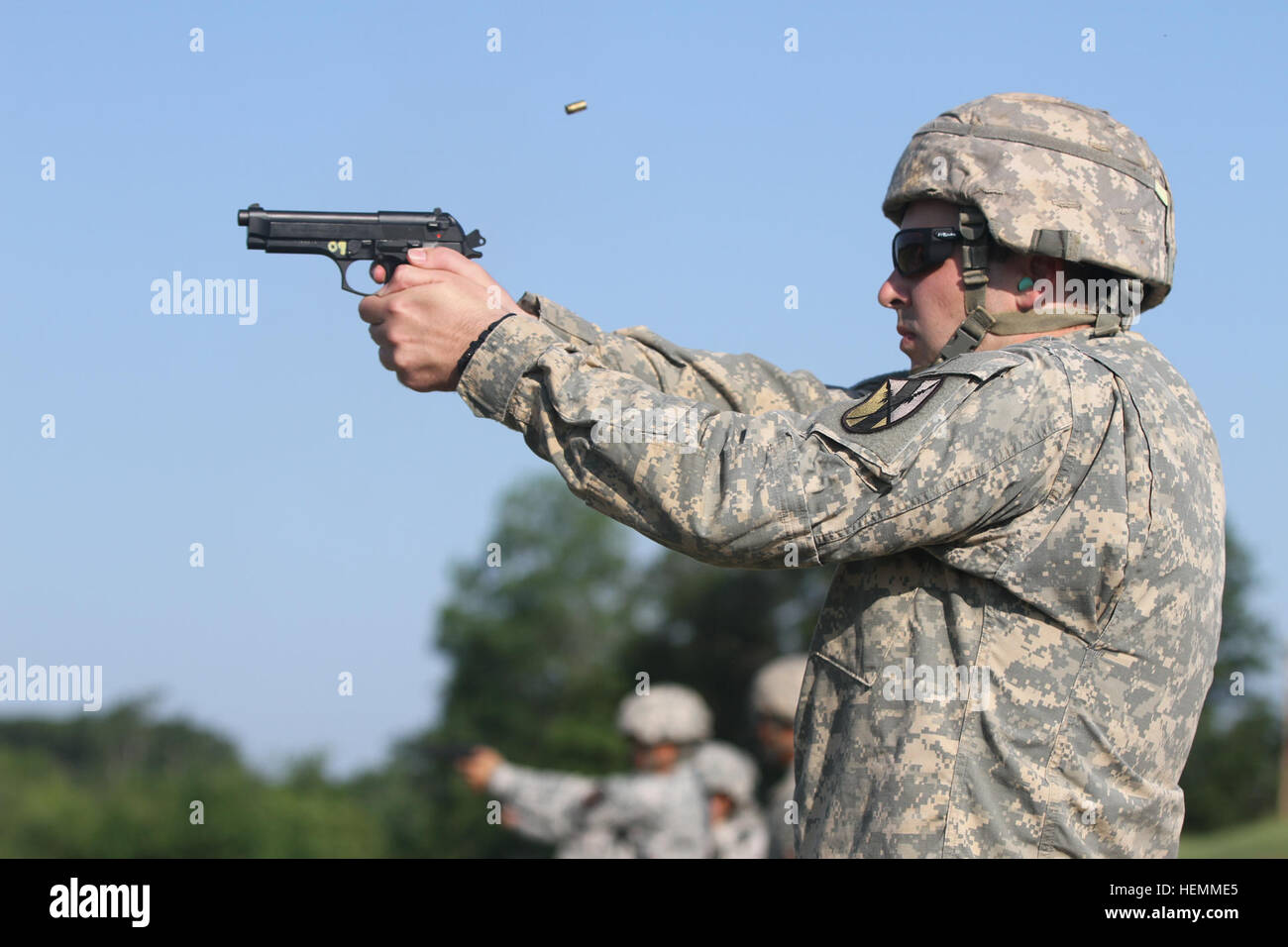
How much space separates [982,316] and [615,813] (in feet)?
26.0

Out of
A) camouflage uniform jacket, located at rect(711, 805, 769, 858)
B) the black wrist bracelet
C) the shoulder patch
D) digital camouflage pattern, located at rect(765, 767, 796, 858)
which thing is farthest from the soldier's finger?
camouflage uniform jacket, located at rect(711, 805, 769, 858)

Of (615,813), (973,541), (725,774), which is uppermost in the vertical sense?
(973,541)

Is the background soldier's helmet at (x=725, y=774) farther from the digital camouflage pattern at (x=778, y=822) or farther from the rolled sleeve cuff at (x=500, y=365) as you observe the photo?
the rolled sleeve cuff at (x=500, y=365)

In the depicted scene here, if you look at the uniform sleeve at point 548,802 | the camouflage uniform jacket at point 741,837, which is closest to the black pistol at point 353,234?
the camouflage uniform jacket at point 741,837

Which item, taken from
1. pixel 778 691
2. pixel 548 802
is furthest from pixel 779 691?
pixel 548 802

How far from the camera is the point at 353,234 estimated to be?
16.6 feet

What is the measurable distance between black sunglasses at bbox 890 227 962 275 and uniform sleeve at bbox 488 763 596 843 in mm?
8092

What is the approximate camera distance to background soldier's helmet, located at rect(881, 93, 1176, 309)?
4.23 metres

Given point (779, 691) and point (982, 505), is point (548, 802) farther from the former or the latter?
point (982, 505)

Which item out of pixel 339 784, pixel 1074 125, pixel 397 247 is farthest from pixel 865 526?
pixel 339 784

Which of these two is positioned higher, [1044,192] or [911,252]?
[1044,192]

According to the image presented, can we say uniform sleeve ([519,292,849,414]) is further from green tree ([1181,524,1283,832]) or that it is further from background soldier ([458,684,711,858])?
green tree ([1181,524,1283,832])

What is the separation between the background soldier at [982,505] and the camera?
3.79 meters

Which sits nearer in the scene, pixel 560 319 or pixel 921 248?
pixel 921 248
